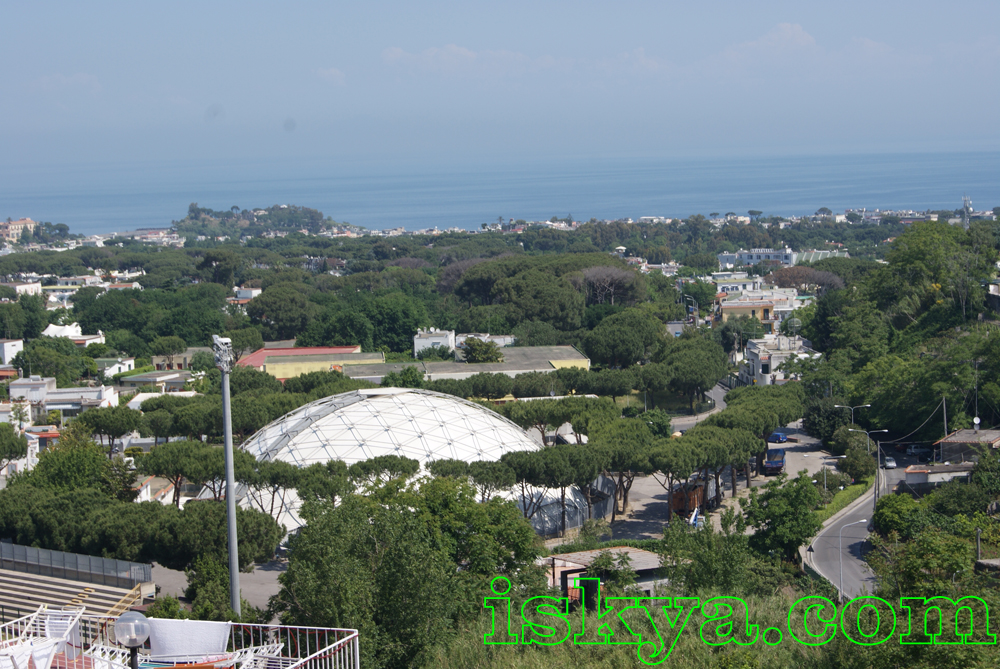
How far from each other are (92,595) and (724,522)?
1249 centimetres

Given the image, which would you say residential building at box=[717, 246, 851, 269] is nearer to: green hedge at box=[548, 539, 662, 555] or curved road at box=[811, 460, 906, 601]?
curved road at box=[811, 460, 906, 601]

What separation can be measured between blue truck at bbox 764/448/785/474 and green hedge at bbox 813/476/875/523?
269 centimetres

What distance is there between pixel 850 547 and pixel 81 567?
56.5ft

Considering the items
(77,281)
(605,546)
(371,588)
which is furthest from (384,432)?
(77,281)

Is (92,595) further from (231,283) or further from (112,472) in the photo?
(231,283)

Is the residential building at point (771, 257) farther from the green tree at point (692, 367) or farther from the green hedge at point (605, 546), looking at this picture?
the green hedge at point (605, 546)

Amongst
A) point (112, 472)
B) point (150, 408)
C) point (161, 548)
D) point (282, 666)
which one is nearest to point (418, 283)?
point (150, 408)

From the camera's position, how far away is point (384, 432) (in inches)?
1054

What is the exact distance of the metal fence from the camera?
62.9 ft

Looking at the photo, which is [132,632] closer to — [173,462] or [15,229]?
[173,462]

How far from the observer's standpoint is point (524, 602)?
14.4 metres

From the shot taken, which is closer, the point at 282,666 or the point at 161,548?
A: the point at 282,666

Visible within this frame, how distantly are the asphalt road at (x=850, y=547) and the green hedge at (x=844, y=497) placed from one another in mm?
202

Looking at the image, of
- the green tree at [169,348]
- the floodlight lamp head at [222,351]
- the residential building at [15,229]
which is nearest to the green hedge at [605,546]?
the floodlight lamp head at [222,351]
